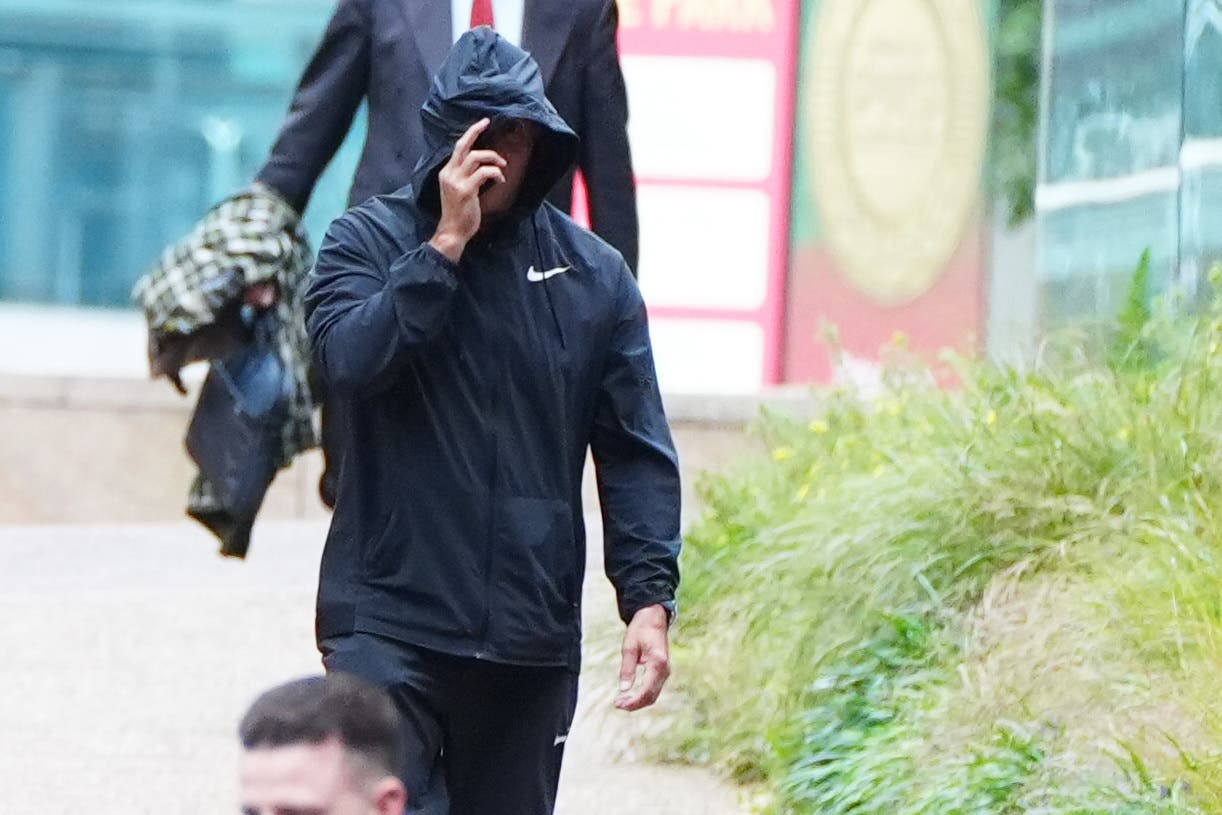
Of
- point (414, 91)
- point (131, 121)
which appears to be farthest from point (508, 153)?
point (131, 121)

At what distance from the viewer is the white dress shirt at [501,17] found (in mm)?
6293

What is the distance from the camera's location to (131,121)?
629 inches

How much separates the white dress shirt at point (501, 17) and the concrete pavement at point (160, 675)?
1.94m

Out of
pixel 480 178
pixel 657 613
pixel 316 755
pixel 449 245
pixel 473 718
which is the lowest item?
pixel 473 718

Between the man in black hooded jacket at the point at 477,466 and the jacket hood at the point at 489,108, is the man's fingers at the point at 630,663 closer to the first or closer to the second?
the man in black hooded jacket at the point at 477,466

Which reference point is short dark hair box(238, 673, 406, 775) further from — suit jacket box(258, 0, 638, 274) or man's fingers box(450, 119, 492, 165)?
suit jacket box(258, 0, 638, 274)

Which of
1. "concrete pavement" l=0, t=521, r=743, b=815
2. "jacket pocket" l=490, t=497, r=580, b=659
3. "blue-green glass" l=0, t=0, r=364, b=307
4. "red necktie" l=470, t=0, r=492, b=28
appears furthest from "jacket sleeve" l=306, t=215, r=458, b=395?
"blue-green glass" l=0, t=0, r=364, b=307

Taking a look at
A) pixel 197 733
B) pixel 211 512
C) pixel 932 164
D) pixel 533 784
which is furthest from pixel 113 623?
pixel 932 164

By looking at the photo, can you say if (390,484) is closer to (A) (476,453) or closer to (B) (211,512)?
(A) (476,453)

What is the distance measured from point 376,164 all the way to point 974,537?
5.68 ft

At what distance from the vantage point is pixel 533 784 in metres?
4.53

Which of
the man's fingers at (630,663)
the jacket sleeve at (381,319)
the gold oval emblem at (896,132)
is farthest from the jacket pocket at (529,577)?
the gold oval emblem at (896,132)

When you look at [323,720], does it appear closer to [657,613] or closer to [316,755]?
[316,755]

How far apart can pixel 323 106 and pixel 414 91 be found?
1.03 ft
